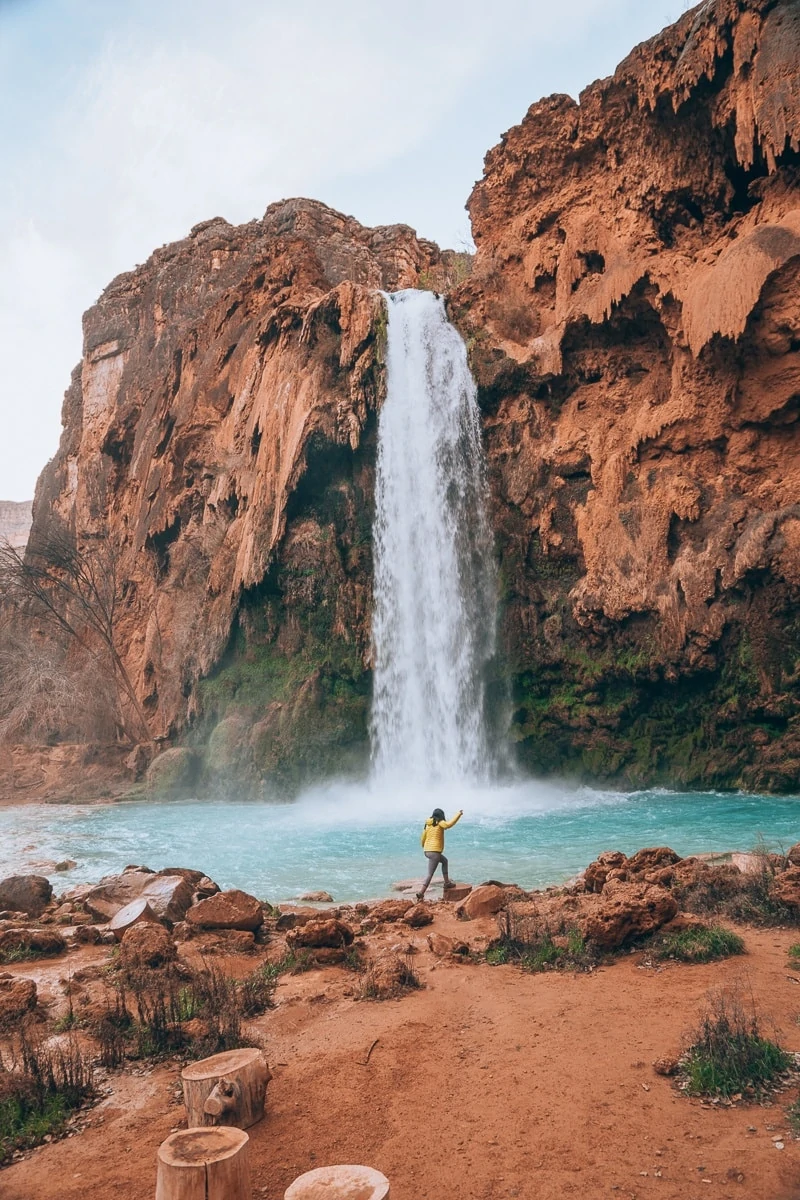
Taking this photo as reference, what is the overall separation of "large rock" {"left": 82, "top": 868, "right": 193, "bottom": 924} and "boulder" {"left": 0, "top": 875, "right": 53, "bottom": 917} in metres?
0.47

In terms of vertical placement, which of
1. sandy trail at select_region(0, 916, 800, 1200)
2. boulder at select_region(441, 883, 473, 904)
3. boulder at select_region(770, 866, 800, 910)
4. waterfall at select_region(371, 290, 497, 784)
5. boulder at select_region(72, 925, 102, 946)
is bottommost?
boulder at select_region(72, 925, 102, 946)

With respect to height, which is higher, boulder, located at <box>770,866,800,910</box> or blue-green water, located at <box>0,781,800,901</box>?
boulder, located at <box>770,866,800,910</box>

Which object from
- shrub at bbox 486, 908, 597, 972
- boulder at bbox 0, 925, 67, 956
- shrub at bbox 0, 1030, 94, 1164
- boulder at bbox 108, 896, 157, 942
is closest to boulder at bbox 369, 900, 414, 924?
shrub at bbox 486, 908, 597, 972

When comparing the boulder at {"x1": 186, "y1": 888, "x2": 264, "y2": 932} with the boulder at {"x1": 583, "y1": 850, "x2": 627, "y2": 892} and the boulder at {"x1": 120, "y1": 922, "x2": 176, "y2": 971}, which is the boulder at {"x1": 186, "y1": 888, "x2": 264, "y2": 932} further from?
the boulder at {"x1": 583, "y1": 850, "x2": 627, "y2": 892}

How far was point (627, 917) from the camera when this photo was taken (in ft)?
21.4

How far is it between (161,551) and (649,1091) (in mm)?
30618

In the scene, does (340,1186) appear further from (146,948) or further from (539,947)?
(146,948)

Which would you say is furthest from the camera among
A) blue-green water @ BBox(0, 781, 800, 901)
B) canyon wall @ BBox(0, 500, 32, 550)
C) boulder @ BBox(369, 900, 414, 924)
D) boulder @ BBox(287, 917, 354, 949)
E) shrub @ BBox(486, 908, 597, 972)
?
canyon wall @ BBox(0, 500, 32, 550)

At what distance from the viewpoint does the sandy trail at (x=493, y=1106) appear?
357 cm

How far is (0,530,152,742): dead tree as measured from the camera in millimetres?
31031

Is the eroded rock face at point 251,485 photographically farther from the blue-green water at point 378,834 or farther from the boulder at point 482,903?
the boulder at point 482,903

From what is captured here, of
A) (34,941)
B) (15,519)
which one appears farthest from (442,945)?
(15,519)

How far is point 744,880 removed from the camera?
7.53 metres

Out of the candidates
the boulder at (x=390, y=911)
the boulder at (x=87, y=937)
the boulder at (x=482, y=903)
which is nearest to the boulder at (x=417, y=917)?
the boulder at (x=390, y=911)
